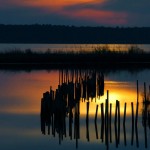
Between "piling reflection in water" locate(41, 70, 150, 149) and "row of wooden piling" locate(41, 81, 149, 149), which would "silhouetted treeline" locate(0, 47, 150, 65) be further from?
"row of wooden piling" locate(41, 81, 149, 149)

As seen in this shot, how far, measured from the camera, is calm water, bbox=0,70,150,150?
17.4 metres

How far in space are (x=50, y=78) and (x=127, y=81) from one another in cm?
443

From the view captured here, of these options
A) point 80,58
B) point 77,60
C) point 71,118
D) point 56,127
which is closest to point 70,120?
point 71,118

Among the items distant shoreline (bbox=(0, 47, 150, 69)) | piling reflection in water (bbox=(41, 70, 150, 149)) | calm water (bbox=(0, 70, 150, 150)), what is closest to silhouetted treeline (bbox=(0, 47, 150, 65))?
distant shoreline (bbox=(0, 47, 150, 69))

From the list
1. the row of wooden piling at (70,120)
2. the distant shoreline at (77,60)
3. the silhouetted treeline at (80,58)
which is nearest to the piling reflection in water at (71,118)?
the row of wooden piling at (70,120)

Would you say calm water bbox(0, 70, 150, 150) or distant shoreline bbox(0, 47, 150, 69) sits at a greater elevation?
distant shoreline bbox(0, 47, 150, 69)

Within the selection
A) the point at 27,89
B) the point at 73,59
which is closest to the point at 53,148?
the point at 27,89

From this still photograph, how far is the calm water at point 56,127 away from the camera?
684 inches

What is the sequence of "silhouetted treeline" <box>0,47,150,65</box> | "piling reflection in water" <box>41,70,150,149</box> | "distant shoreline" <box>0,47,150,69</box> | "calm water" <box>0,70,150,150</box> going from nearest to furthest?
1. "piling reflection in water" <box>41,70,150,149</box>
2. "calm water" <box>0,70,150,150</box>
3. "distant shoreline" <box>0,47,150,69</box>
4. "silhouetted treeline" <box>0,47,150,65</box>

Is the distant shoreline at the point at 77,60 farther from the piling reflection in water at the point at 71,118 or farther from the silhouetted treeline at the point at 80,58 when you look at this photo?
the piling reflection in water at the point at 71,118

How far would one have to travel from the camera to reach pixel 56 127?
18.9 metres

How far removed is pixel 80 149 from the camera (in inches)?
662

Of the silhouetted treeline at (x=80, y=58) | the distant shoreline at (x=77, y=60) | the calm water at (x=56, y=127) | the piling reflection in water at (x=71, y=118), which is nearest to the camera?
the piling reflection in water at (x=71, y=118)

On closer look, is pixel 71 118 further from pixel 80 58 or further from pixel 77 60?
Result: pixel 80 58
